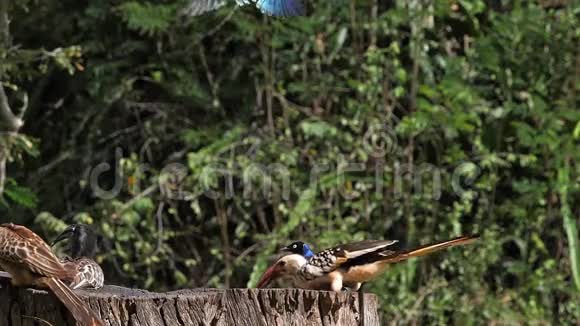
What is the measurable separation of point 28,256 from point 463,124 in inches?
164

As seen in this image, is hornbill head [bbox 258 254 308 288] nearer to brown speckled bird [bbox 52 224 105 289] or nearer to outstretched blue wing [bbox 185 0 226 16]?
brown speckled bird [bbox 52 224 105 289]

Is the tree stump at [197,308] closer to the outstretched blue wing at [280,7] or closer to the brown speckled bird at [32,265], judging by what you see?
the brown speckled bird at [32,265]

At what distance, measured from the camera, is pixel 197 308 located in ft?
12.7

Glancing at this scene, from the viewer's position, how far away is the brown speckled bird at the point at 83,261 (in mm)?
4461

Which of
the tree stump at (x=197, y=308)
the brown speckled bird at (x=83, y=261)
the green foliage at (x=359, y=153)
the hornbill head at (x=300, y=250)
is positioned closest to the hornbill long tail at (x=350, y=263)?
the hornbill head at (x=300, y=250)

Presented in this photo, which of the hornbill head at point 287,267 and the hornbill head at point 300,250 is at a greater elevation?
the hornbill head at point 300,250

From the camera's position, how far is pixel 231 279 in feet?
26.3

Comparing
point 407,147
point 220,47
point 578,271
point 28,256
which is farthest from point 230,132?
point 28,256

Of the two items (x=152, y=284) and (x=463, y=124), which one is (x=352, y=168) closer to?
(x=463, y=124)

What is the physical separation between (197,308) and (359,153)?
411cm

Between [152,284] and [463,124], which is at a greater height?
[463,124]

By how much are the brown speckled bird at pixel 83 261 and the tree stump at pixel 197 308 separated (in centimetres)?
30

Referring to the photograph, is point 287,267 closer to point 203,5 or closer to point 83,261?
point 83,261

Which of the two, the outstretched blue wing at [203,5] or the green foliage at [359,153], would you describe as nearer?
the outstretched blue wing at [203,5]
